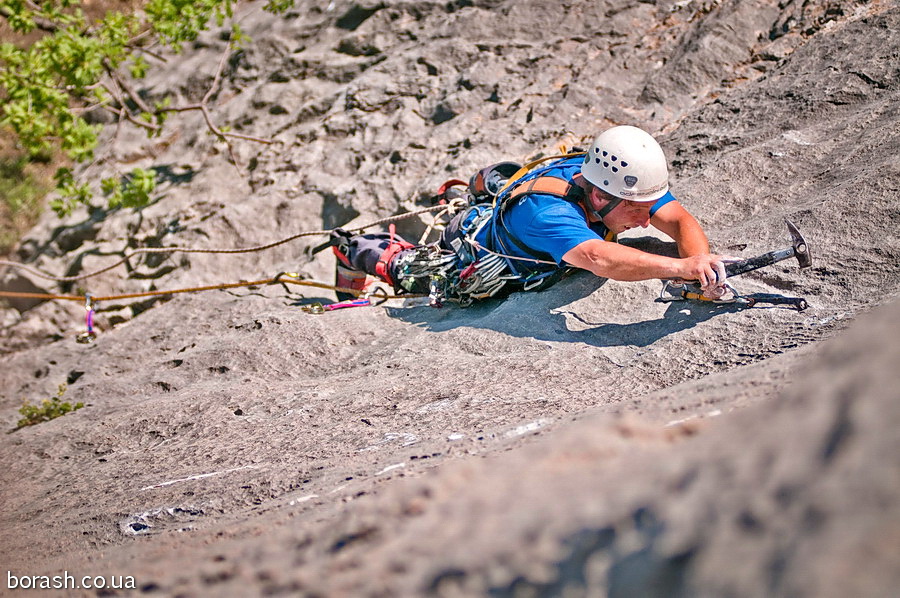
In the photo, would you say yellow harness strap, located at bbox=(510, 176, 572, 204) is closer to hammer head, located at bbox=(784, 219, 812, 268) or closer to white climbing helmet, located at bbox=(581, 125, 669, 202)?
white climbing helmet, located at bbox=(581, 125, 669, 202)

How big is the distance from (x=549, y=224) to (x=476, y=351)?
84 cm

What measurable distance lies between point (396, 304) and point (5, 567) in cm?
319

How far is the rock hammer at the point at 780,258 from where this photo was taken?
3.37 metres

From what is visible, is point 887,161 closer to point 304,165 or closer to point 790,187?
point 790,187

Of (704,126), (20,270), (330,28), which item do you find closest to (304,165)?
(330,28)

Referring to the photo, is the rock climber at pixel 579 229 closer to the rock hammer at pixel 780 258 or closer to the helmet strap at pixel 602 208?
the helmet strap at pixel 602 208

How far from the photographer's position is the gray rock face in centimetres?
112

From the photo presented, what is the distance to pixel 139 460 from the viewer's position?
3.50 meters

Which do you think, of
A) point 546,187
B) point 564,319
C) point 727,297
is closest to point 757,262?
point 727,297

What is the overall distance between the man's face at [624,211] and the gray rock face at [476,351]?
373mm

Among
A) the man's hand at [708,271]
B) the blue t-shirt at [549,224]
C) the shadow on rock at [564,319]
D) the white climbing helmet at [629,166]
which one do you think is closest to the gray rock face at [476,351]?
the shadow on rock at [564,319]

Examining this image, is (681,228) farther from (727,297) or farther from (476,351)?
(476,351)

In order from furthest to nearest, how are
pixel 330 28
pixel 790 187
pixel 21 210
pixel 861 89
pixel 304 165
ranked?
pixel 21 210
pixel 330 28
pixel 304 165
pixel 861 89
pixel 790 187

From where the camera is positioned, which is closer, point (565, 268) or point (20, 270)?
point (565, 268)
